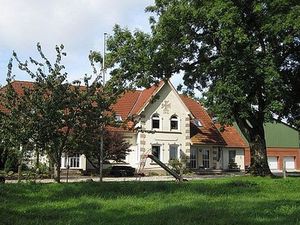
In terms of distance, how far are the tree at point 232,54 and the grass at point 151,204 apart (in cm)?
759

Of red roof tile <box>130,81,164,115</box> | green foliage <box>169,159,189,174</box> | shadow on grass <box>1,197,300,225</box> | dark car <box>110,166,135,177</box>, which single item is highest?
Result: red roof tile <box>130,81,164,115</box>

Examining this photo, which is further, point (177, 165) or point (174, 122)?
point (174, 122)

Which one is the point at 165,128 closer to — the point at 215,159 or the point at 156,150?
the point at 156,150

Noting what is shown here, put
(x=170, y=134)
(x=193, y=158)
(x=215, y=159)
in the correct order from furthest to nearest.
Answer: (x=215, y=159), (x=193, y=158), (x=170, y=134)

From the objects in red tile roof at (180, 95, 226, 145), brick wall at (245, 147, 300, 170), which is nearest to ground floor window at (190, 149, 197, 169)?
red tile roof at (180, 95, 226, 145)

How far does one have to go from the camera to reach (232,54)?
2739 cm

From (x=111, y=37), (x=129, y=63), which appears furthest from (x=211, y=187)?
(x=111, y=37)

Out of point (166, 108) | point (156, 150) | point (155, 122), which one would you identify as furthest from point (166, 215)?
point (166, 108)

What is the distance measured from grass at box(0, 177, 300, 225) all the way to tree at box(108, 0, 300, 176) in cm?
759

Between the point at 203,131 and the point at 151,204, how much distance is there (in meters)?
42.2

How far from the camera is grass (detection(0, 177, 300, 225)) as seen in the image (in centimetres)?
1145

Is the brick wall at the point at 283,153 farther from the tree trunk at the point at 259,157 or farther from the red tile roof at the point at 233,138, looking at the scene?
the tree trunk at the point at 259,157

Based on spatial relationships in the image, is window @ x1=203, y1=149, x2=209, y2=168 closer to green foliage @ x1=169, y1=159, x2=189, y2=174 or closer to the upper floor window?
the upper floor window

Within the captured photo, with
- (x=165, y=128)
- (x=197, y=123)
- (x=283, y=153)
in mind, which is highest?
(x=197, y=123)
